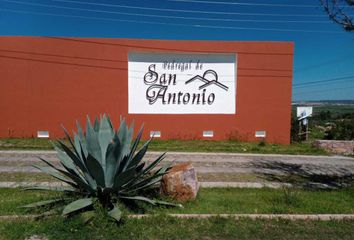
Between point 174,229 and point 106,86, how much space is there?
13.7 metres

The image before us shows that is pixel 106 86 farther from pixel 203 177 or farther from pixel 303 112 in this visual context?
pixel 303 112

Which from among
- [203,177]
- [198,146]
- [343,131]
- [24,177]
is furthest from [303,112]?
[24,177]

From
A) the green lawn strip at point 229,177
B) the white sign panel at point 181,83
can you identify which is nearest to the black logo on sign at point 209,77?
the white sign panel at point 181,83

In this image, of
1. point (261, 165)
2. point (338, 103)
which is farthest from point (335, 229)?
point (338, 103)

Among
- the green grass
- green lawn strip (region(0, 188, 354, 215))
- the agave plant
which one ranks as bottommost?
green lawn strip (region(0, 188, 354, 215))

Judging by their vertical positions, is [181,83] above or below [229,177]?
above

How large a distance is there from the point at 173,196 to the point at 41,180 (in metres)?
4.09

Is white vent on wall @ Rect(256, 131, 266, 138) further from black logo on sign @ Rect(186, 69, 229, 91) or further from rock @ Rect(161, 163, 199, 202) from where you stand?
rock @ Rect(161, 163, 199, 202)

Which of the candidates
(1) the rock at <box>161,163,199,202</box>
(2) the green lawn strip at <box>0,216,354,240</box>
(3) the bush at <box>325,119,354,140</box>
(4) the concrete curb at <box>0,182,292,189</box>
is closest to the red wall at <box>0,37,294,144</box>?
(3) the bush at <box>325,119,354,140</box>

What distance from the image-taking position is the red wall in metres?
17.1

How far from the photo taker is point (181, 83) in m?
18.3

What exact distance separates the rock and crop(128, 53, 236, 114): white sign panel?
1190 cm

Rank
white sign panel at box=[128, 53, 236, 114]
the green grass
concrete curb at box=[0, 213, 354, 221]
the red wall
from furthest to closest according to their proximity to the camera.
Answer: white sign panel at box=[128, 53, 236, 114] < the red wall < the green grass < concrete curb at box=[0, 213, 354, 221]

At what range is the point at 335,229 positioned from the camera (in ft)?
16.5
